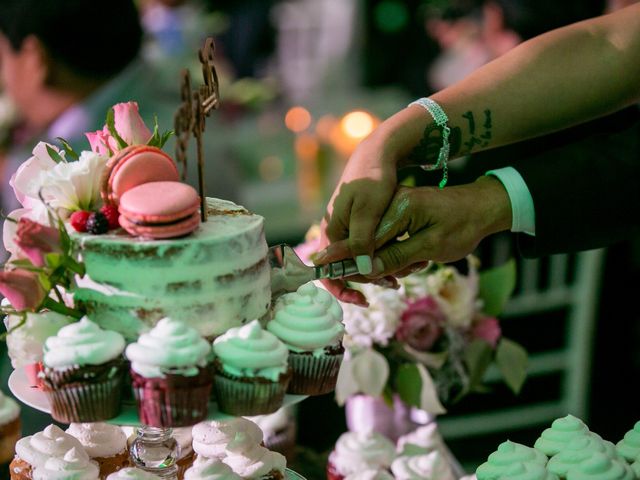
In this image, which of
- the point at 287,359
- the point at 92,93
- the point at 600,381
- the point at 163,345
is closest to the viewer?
the point at 163,345

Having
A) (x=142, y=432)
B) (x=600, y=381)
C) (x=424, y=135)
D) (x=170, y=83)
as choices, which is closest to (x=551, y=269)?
(x=600, y=381)

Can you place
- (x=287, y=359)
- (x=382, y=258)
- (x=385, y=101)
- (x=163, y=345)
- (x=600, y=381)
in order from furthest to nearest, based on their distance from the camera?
1. (x=385, y=101)
2. (x=600, y=381)
3. (x=382, y=258)
4. (x=287, y=359)
5. (x=163, y=345)

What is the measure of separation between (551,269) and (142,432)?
1821 mm

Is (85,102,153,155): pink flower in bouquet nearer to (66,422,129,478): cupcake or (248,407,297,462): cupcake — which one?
(66,422,129,478): cupcake

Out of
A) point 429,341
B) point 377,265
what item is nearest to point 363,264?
point 377,265

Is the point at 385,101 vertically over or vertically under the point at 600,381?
over

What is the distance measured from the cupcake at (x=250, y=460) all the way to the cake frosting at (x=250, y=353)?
1.05 feet

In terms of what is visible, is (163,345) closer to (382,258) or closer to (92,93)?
(382,258)

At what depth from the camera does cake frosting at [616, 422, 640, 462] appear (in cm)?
152

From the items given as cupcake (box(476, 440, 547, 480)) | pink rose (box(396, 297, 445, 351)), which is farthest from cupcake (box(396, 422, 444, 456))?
cupcake (box(476, 440, 547, 480))

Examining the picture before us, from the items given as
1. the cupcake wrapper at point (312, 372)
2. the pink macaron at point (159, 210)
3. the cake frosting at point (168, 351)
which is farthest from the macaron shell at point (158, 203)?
the cupcake wrapper at point (312, 372)

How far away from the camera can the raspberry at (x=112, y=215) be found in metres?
1.29

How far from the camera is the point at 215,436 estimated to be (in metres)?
1.54

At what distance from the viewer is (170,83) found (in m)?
5.05
